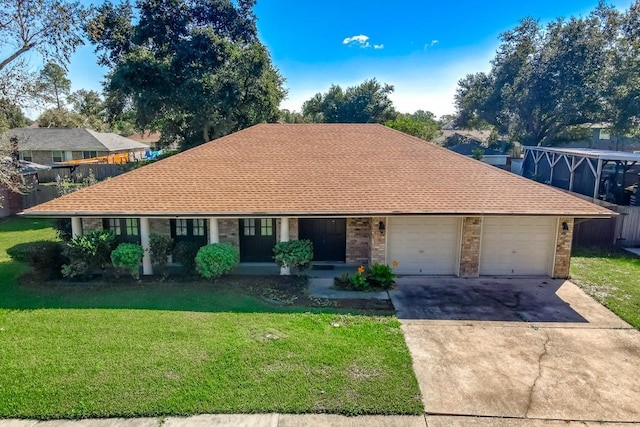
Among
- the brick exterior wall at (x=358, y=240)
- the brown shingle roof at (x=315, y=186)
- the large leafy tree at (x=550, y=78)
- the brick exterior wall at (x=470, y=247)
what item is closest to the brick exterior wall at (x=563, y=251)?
the brown shingle roof at (x=315, y=186)

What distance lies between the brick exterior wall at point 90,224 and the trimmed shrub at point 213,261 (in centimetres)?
374

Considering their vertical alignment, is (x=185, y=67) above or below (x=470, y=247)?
above

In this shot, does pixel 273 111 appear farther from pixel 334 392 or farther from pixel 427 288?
pixel 334 392

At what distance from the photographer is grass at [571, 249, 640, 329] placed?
10.0m

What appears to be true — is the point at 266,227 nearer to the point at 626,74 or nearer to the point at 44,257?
the point at 44,257

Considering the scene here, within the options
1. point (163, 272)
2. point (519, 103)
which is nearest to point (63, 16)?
point (163, 272)

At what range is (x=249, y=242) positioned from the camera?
12.8m

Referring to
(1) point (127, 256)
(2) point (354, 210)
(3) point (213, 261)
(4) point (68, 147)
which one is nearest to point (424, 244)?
(2) point (354, 210)

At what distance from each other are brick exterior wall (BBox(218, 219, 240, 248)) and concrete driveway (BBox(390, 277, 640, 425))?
17.4ft

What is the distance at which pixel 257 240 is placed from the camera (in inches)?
505

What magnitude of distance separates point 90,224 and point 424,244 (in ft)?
34.4

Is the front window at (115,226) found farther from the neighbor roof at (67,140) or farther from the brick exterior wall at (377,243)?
the neighbor roof at (67,140)

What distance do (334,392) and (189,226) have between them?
319 inches

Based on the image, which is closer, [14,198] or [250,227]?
[250,227]
